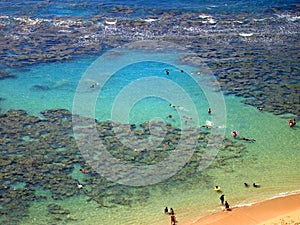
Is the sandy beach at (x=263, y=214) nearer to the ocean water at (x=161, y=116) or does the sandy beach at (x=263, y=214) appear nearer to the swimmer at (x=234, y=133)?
the ocean water at (x=161, y=116)

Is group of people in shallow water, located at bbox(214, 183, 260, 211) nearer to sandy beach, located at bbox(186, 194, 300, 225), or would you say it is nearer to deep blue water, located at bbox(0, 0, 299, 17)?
sandy beach, located at bbox(186, 194, 300, 225)

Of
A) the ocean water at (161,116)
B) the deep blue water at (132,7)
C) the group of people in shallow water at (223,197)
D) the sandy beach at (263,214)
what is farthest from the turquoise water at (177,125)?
the deep blue water at (132,7)

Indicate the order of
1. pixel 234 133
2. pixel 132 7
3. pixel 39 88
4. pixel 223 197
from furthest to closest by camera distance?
pixel 132 7 → pixel 39 88 → pixel 234 133 → pixel 223 197

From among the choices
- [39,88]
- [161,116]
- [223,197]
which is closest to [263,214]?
[223,197]

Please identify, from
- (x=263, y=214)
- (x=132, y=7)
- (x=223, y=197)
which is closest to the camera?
(x=263, y=214)

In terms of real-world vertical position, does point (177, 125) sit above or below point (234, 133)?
above

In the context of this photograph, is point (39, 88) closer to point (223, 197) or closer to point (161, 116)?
point (161, 116)

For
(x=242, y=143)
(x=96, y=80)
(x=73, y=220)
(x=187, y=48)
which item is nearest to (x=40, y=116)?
(x=96, y=80)
